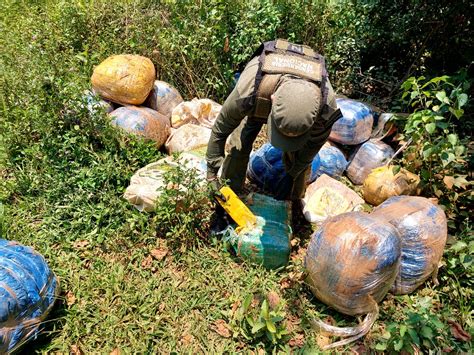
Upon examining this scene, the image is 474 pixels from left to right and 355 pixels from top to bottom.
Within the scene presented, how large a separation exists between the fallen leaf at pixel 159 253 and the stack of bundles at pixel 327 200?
117 cm

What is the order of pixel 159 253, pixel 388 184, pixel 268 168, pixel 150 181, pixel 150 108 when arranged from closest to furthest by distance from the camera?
pixel 159 253, pixel 150 181, pixel 388 184, pixel 268 168, pixel 150 108

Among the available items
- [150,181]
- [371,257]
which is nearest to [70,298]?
[150,181]

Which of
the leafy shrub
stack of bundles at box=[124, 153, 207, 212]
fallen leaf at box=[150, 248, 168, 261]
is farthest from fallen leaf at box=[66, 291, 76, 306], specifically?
the leafy shrub

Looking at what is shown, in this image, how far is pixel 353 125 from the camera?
135 inches

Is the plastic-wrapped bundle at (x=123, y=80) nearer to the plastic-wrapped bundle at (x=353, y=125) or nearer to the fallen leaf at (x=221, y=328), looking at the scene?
the plastic-wrapped bundle at (x=353, y=125)

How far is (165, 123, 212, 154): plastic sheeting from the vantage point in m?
3.35

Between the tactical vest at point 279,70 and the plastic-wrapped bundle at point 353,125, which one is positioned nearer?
the tactical vest at point 279,70

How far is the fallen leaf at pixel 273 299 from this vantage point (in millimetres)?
2436

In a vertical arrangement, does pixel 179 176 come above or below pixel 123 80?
below

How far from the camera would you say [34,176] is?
2.95 meters

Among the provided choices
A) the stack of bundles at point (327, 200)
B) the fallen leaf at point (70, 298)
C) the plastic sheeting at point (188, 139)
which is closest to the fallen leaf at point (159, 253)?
the fallen leaf at point (70, 298)

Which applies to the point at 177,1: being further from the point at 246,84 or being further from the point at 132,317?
the point at 132,317

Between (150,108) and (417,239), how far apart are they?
265cm

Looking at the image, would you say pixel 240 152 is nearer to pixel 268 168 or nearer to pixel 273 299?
pixel 268 168
